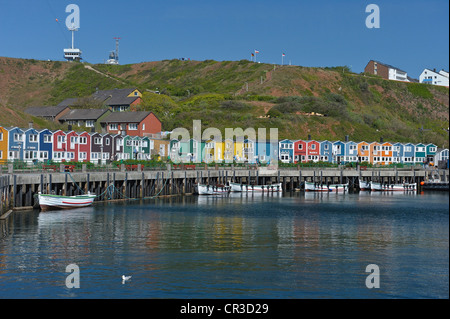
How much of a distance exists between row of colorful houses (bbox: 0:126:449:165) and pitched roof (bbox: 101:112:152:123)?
11742mm

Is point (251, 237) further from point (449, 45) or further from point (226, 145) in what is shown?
point (226, 145)

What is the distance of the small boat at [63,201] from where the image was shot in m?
58.9

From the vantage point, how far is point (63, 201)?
61.1 meters

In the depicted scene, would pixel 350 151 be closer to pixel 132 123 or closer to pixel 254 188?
pixel 254 188

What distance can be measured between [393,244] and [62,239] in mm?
25785

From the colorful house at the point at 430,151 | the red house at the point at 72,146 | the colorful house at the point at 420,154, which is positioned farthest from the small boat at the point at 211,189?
the colorful house at the point at 430,151

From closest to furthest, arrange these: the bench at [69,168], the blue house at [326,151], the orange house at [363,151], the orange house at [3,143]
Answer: the bench at [69,168], the orange house at [3,143], the blue house at [326,151], the orange house at [363,151]

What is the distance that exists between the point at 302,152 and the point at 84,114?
5403 cm

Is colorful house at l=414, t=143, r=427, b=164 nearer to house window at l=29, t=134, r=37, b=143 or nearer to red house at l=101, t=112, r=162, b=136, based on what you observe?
red house at l=101, t=112, r=162, b=136

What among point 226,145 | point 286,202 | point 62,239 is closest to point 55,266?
point 62,239

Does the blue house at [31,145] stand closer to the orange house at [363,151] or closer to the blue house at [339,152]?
the blue house at [339,152]

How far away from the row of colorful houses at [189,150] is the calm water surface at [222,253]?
1295 inches

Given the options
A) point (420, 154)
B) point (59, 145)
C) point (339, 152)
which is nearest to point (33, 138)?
point (59, 145)

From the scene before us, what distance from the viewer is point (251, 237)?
47062mm
